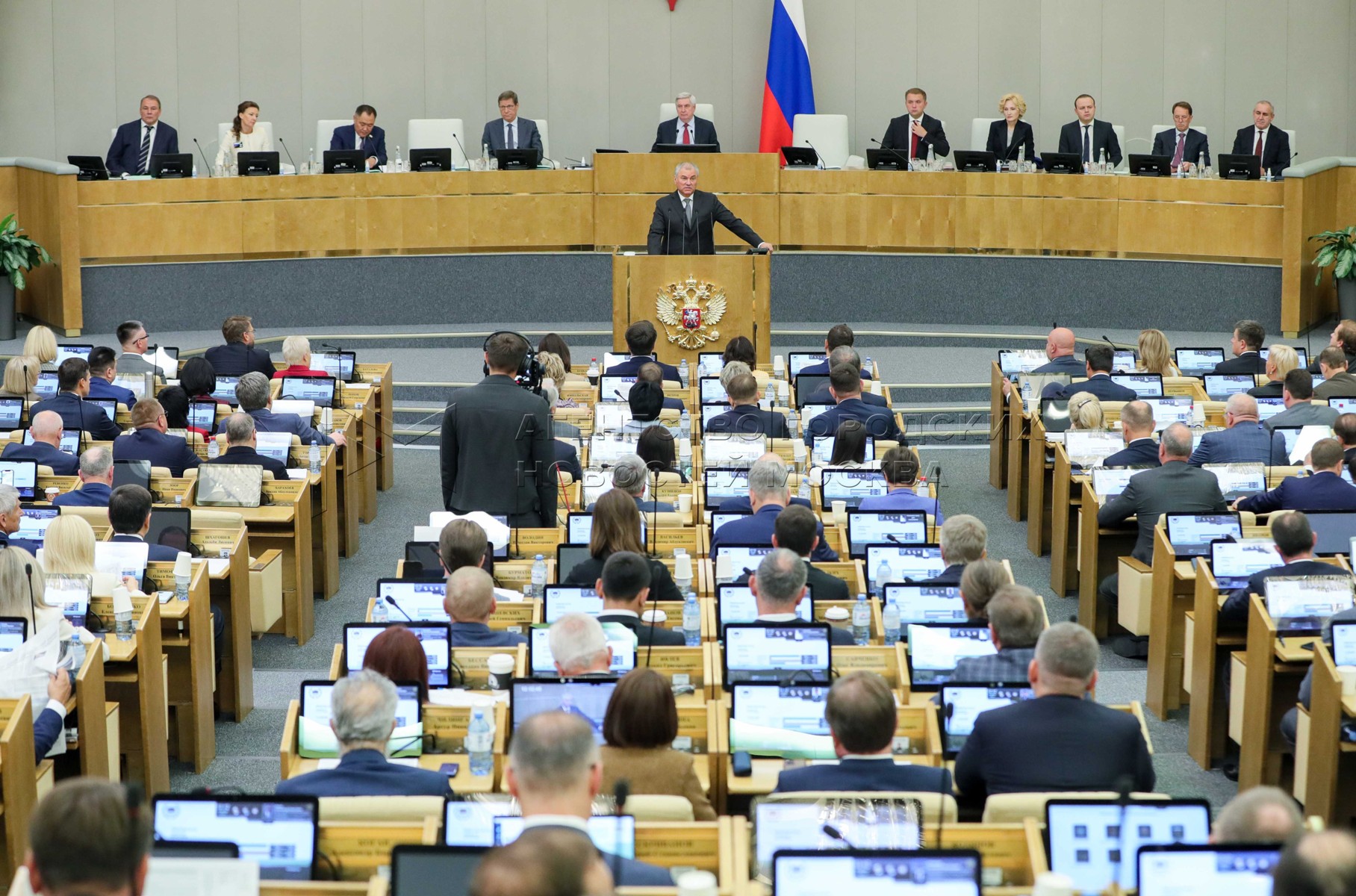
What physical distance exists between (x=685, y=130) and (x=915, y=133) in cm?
227

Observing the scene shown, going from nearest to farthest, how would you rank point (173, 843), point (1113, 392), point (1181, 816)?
1. point (173, 843)
2. point (1181, 816)
3. point (1113, 392)

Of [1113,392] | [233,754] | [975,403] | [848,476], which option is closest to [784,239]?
[975,403]

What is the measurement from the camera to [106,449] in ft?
26.1

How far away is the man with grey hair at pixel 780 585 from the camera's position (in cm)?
543

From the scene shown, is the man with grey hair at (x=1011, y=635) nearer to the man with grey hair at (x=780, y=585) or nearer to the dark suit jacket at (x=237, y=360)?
the man with grey hair at (x=780, y=585)

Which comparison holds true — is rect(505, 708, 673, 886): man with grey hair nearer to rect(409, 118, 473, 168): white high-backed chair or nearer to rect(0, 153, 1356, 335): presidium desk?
rect(0, 153, 1356, 335): presidium desk

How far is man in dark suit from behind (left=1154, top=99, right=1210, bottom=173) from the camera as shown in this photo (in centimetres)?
1529

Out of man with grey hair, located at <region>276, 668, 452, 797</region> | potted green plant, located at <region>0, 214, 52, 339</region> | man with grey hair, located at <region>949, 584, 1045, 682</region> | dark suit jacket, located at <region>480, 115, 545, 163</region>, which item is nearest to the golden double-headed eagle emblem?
dark suit jacket, located at <region>480, 115, 545, 163</region>

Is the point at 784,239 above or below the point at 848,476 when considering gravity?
above

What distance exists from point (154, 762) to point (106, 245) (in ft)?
30.7

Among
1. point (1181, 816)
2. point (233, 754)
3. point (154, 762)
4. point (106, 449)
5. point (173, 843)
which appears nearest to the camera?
point (173, 843)

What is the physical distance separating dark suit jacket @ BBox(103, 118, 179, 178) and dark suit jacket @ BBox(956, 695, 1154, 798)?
12.7 meters

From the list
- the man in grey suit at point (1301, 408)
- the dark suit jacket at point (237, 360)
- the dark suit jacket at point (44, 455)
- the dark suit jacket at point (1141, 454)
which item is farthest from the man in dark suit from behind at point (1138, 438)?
the dark suit jacket at point (237, 360)

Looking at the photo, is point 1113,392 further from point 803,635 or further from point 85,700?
point 85,700
